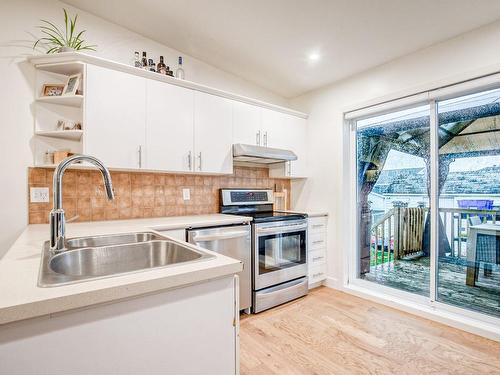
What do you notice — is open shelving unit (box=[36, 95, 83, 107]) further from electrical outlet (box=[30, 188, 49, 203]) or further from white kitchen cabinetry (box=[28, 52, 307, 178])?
electrical outlet (box=[30, 188, 49, 203])

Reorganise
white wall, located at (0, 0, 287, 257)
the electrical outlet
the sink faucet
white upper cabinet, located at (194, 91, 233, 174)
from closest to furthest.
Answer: the sink faucet → white wall, located at (0, 0, 287, 257) → the electrical outlet → white upper cabinet, located at (194, 91, 233, 174)

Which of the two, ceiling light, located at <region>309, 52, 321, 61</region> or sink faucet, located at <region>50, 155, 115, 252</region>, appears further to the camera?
ceiling light, located at <region>309, 52, 321, 61</region>

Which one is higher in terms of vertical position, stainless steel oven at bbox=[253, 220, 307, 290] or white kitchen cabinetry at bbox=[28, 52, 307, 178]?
white kitchen cabinetry at bbox=[28, 52, 307, 178]

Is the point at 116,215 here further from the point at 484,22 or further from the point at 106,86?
the point at 484,22

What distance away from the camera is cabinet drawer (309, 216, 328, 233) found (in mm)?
3111

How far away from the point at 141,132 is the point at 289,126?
181 centimetres

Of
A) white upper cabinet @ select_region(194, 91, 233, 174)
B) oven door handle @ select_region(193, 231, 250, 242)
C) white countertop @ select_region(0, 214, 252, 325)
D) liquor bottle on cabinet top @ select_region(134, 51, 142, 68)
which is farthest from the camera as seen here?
white upper cabinet @ select_region(194, 91, 233, 174)

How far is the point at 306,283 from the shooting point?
9.72 ft

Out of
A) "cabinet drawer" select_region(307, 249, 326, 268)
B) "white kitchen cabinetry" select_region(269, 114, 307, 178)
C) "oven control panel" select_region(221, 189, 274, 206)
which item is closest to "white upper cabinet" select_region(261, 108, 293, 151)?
"white kitchen cabinetry" select_region(269, 114, 307, 178)

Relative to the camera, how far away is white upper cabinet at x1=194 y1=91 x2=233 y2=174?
2.54m

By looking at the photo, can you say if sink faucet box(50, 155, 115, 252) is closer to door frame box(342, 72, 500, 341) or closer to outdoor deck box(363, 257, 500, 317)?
door frame box(342, 72, 500, 341)

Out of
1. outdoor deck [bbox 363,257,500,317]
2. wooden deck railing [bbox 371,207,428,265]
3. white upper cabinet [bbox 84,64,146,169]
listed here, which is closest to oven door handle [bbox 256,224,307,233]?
wooden deck railing [bbox 371,207,428,265]

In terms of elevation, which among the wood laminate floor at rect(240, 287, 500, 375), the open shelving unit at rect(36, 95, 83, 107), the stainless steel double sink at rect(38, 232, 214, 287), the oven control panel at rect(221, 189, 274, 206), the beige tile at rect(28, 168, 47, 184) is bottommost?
the wood laminate floor at rect(240, 287, 500, 375)

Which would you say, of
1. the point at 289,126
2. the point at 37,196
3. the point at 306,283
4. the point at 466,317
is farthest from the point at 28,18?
the point at 466,317
